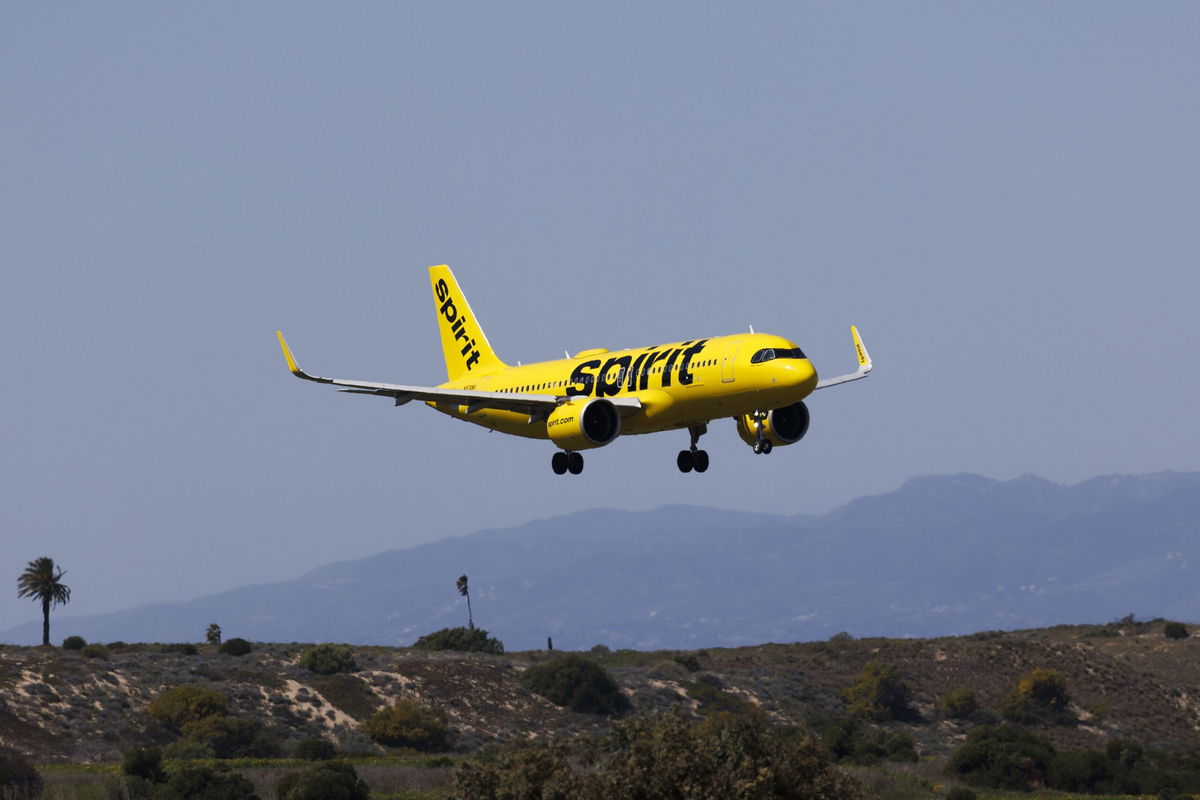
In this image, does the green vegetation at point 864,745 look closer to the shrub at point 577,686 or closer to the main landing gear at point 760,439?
the shrub at point 577,686

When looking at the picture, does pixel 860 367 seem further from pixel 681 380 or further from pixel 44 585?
pixel 44 585

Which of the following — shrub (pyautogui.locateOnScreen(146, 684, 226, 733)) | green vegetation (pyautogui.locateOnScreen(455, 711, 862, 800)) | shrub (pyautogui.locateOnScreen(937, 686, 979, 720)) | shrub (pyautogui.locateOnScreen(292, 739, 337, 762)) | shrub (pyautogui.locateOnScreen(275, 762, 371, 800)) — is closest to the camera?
green vegetation (pyautogui.locateOnScreen(455, 711, 862, 800))

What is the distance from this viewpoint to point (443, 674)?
107625 mm

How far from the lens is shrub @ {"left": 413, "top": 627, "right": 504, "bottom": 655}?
413 feet

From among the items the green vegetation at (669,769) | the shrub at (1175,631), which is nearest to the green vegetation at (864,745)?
the shrub at (1175,631)

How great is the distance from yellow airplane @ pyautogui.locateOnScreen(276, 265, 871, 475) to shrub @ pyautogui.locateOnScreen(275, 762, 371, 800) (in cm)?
1573

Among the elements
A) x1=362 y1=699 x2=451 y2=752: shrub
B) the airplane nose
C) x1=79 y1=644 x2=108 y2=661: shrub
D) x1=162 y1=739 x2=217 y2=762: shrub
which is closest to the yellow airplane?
the airplane nose

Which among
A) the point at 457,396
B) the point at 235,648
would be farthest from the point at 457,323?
the point at 235,648

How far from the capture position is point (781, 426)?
6303 centimetres

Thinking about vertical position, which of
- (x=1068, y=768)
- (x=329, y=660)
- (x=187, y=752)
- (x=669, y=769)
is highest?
(x=329, y=660)

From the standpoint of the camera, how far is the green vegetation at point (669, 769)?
1458 inches

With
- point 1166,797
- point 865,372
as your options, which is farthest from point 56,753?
point 1166,797

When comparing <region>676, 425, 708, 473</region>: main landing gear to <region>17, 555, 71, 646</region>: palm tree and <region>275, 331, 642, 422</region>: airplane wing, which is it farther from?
<region>17, 555, 71, 646</region>: palm tree

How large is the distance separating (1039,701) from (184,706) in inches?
2413
